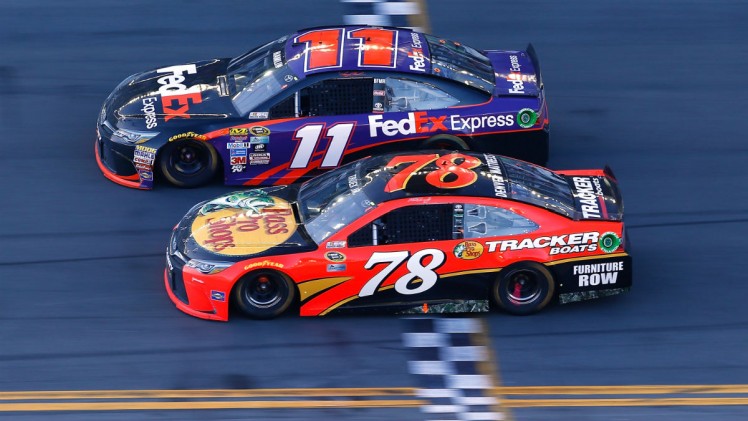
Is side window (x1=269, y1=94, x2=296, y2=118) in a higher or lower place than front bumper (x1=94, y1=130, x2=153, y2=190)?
higher

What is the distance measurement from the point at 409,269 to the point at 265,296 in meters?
1.23

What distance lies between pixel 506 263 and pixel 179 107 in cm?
397

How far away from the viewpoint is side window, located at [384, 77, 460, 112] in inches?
485

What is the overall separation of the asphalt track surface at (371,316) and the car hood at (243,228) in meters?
0.60

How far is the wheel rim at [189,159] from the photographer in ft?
40.9

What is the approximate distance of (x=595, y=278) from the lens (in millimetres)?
10477

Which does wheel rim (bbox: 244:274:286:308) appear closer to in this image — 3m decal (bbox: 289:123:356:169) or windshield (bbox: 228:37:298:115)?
3m decal (bbox: 289:123:356:169)

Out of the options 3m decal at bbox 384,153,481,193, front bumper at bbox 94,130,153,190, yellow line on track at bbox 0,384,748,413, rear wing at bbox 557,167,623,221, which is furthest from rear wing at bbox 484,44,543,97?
yellow line on track at bbox 0,384,748,413

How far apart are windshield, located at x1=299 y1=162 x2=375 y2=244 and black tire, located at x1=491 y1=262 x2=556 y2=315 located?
4.19 ft

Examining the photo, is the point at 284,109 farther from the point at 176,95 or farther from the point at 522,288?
the point at 522,288

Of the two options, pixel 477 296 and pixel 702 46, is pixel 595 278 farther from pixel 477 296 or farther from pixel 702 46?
pixel 702 46

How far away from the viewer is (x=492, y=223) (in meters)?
10.4

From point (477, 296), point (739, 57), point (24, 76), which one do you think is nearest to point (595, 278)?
point (477, 296)

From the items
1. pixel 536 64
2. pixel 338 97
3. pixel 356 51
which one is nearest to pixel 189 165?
pixel 338 97
